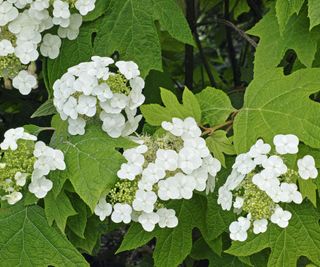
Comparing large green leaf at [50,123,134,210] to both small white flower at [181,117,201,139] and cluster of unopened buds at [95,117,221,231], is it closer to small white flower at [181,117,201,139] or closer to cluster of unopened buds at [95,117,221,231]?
cluster of unopened buds at [95,117,221,231]

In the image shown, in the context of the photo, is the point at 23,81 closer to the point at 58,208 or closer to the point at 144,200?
the point at 58,208

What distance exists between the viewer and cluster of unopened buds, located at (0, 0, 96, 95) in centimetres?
221

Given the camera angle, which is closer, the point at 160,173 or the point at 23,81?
the point at 160,173

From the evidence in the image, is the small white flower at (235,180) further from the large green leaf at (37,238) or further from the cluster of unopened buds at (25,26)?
the cluster of unopened buds at (25,26)

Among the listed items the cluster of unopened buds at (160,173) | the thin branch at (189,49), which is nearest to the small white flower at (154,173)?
the cluster of unopened buds at (160,173)

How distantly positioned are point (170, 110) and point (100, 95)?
248mm

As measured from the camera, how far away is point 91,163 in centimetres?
203

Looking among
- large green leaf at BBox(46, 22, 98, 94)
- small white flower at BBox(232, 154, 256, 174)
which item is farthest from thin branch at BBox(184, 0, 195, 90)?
small white flower at BBox(232, 154, 256, 174)

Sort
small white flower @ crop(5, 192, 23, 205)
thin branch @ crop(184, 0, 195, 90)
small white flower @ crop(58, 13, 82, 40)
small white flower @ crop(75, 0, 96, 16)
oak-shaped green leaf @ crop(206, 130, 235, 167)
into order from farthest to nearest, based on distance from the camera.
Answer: thin branch @ crop(184, 0, 195, 90) < small white flower @ crop(58, 13, 82, 40) < small white flower @ crop(75, 0, 96, 16) < oak-shaped green leaf @ crop(206, 130, 235, 167) < small white flower @ crop(5, 192, 23, 205)

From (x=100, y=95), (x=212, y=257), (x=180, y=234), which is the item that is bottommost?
(x=212, y=257)

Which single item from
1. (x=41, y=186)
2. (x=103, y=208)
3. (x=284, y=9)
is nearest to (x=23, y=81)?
(x=41, y=186)

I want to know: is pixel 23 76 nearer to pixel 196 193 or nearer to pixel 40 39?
pixel 40 39

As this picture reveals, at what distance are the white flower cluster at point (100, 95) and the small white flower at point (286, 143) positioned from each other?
1.42 feet

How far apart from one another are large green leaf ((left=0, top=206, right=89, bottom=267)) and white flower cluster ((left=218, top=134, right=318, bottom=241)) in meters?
0.52
